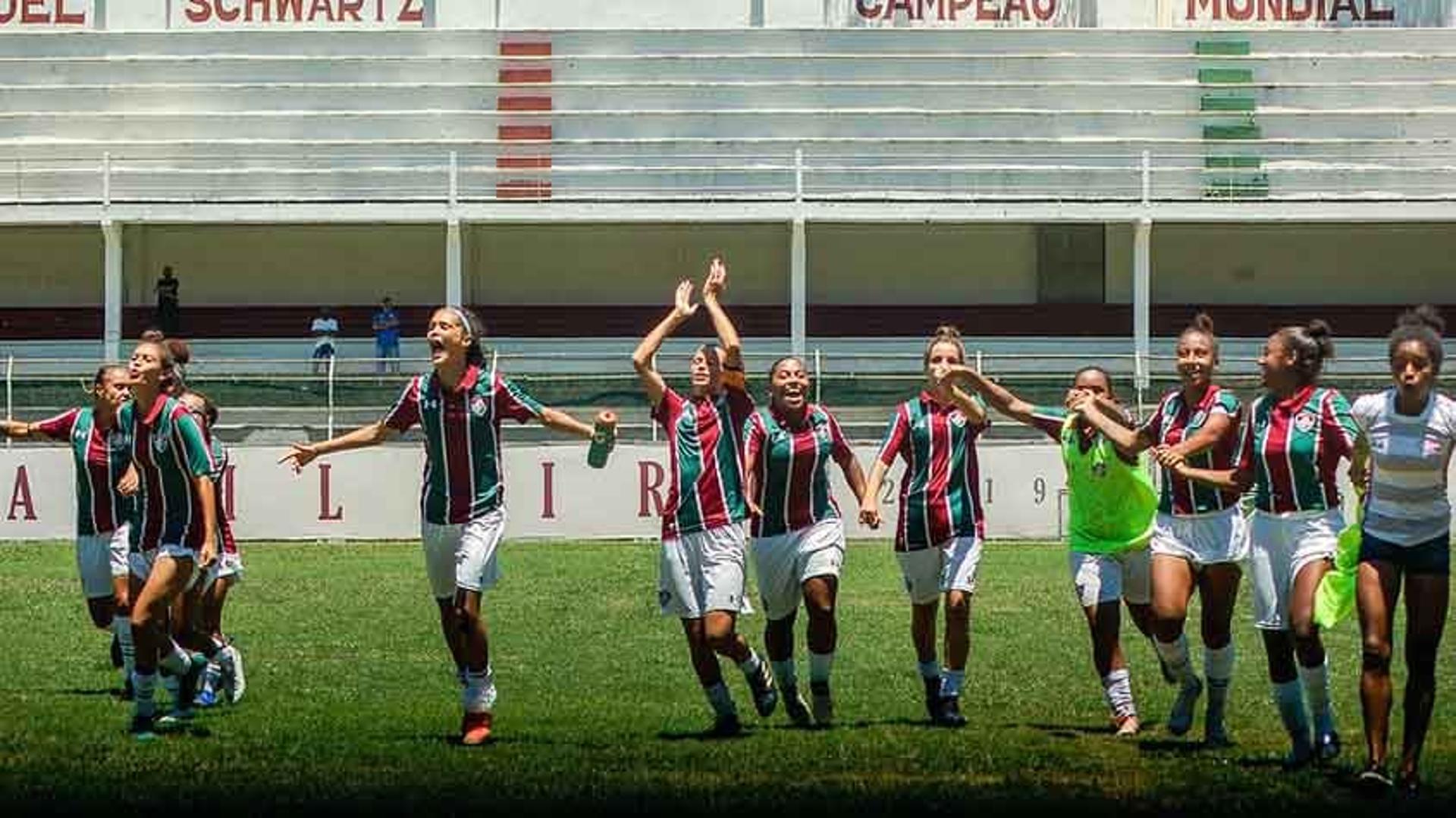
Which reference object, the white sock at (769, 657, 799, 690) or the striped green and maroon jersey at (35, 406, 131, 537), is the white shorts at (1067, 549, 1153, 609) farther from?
the striped green and maroon jersey at (35, 406, 131, 537)

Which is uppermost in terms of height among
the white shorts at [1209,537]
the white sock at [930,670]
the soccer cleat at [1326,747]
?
the white shorts at [1209,537]

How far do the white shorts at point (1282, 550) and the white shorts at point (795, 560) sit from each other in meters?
2.32

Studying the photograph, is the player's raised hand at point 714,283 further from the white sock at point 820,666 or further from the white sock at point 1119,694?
the white sock at point 1119,694

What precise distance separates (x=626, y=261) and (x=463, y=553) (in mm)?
29050

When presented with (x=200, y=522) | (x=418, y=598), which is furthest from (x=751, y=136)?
(x=200, y=522)

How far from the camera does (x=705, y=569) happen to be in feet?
38.2

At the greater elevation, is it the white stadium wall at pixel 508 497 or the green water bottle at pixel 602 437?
the green water bottle at pixel 602 437

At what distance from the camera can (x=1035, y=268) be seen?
40.4 metres

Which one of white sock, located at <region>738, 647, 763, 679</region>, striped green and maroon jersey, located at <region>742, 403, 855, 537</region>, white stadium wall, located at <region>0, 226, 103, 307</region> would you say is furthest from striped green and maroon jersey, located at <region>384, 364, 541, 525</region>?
white stadium wall, located at <region>0, 226, 103, 307</region>

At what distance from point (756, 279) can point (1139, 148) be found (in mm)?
6691

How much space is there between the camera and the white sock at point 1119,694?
11.7m

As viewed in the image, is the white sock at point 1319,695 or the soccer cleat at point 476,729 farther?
the soccer cleat at point 476,729

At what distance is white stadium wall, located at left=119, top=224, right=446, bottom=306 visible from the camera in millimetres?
40312

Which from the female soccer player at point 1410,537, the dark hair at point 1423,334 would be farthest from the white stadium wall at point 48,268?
the female soccer player at point 1410,537
